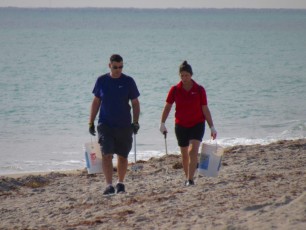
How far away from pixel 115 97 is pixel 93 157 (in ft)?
3.31

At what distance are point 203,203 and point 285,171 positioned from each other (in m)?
2.55

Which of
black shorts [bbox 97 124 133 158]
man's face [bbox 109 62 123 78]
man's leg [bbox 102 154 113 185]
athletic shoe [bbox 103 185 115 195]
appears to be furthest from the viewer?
athletic shoe [bbox 103 185 115 195]

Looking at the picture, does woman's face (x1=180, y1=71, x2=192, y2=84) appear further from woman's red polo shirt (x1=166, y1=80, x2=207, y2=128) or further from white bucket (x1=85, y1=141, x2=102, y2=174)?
white bucket (x1=85, y1=141, x2=102, y2=174)

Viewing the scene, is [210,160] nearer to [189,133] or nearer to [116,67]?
[189,133]

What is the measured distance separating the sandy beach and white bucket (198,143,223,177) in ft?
0.43

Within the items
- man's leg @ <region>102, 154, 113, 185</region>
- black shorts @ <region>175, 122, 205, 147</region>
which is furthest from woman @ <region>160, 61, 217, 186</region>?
man's leg @ <region>102, 154, 113, 185</region>

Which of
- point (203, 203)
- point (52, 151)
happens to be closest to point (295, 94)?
point (52, 151)

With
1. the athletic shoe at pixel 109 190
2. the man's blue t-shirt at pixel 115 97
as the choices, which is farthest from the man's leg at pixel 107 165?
the man's blue t-shirt at pixel 115 97

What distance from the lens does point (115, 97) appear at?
1068cm

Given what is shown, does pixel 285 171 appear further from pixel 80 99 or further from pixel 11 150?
pixel 80 99

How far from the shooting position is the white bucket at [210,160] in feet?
37.8

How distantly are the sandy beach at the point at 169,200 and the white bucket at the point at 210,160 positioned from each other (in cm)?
13

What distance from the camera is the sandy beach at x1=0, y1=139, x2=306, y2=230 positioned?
8945 millimetres

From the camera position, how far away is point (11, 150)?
20.8m
